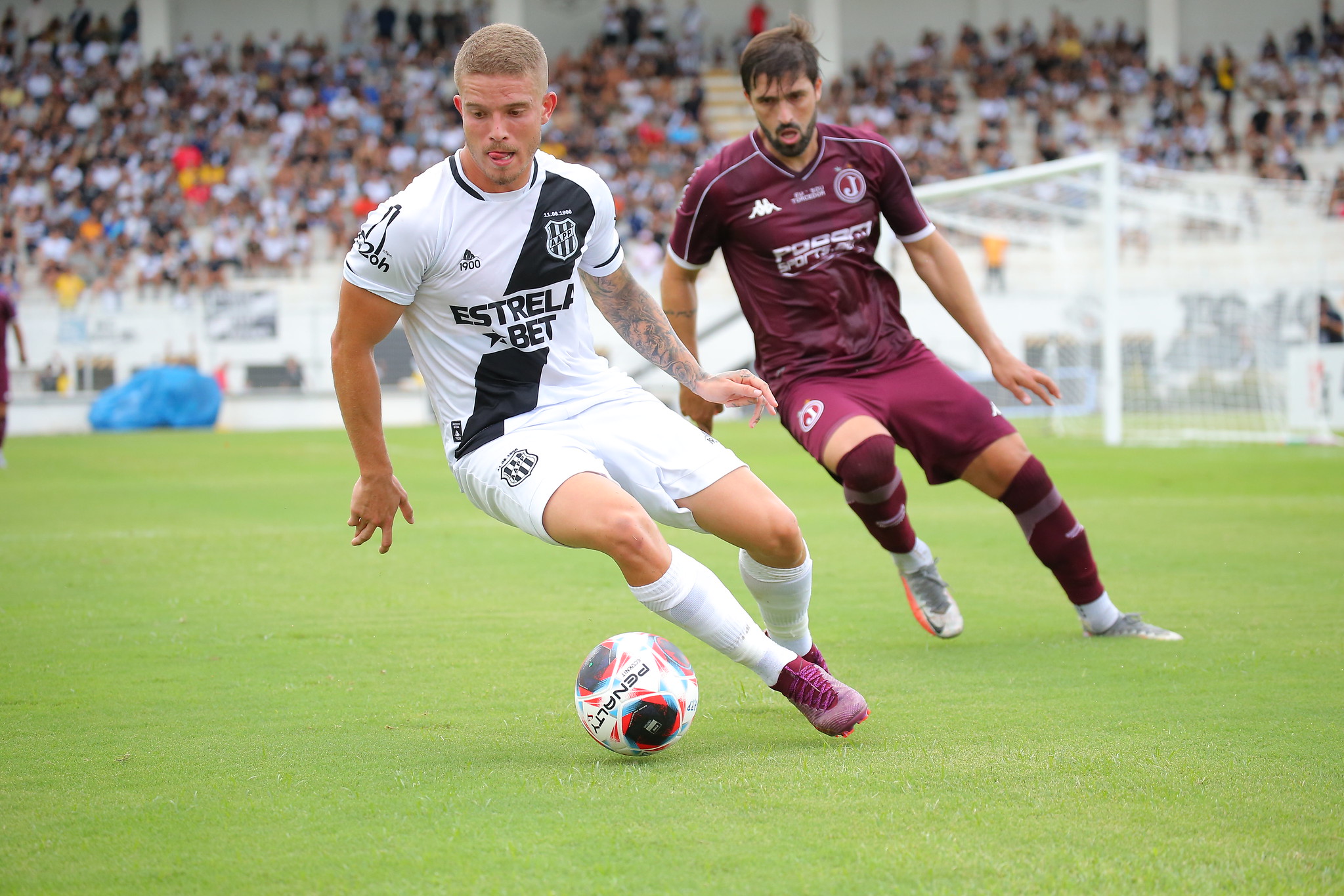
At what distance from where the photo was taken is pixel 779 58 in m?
5.08

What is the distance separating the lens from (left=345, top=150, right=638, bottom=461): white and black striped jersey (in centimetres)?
378

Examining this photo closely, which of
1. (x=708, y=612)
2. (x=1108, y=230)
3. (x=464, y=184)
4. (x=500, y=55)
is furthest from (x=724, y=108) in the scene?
(x=708, y=612)

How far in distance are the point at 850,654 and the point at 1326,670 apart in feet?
5.45

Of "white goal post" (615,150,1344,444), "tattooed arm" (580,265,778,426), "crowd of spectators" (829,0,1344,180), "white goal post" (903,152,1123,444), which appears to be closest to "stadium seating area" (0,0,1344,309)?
"crowd of spectators" (829,0,1344,180)

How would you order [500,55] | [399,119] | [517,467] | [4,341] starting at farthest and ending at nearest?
1. [399,119]
2. [4,341]
3. [517,467]
4. [500,55]

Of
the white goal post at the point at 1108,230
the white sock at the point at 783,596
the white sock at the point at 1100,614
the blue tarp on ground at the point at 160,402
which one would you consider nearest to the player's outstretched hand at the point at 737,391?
the white sock at the point at 783,596

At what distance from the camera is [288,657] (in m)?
4.96

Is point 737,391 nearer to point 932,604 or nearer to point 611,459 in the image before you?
point 611,459

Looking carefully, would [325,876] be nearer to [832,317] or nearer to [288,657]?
[288,657]

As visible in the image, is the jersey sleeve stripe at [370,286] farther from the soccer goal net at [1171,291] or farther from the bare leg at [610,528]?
the soccer goal net at [1171,291]

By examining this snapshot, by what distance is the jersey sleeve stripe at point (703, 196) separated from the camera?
537 centimetres

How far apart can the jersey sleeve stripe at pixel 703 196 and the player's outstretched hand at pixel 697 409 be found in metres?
0.73

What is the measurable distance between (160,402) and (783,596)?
21221 mm

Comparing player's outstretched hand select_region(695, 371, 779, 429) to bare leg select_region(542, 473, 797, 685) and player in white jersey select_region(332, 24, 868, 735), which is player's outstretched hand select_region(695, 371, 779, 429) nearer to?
player in white jersey select_region(332, 24, 868, 735)
